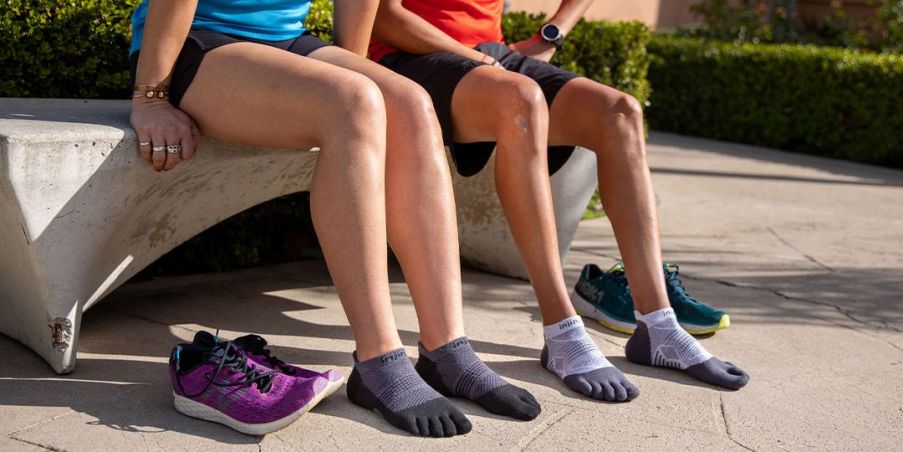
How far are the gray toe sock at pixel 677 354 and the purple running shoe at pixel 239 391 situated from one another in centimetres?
A: 99

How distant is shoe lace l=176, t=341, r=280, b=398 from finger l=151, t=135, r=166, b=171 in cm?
50

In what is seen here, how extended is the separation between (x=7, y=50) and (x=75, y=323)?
1071 mm

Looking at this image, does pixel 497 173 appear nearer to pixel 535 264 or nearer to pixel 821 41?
pixel 535 264

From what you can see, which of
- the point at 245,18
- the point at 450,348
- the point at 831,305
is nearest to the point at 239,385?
the point at 450,348

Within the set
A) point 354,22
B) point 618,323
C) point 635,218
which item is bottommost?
point 618,323

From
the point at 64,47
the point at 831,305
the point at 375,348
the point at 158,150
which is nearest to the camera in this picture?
the point at 375,348

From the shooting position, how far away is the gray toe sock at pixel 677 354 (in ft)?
9.94

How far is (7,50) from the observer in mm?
3385

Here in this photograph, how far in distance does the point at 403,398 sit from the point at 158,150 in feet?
2.88

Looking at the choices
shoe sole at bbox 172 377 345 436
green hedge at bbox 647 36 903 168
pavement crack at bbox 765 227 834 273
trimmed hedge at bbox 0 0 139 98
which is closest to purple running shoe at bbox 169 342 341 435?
shoe sole at bbox 172 377 345 436

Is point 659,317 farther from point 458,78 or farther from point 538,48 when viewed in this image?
point 538,48

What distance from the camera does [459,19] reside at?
11.6 feet

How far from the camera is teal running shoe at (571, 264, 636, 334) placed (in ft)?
11.6

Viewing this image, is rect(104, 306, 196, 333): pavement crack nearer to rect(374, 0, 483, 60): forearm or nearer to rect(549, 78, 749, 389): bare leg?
rect(374, 0, 483, 60): forearm
